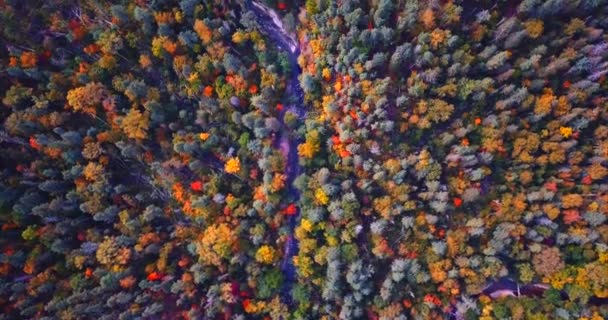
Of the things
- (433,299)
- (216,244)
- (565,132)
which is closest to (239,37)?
(216,244)

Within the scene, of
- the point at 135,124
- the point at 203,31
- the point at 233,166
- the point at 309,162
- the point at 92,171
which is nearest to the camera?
the point at 92,171

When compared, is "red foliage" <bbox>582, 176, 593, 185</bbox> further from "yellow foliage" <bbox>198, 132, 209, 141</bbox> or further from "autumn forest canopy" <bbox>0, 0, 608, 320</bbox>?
"yellow foliage" <bbox>198, 132, 209, 141</bbox>

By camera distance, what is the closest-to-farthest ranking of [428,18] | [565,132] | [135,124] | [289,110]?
[428,18]
[565,132]
[135,124]
[289,110]

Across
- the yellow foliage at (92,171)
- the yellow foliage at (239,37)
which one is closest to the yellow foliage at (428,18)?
the yellow foliage at (239,37)

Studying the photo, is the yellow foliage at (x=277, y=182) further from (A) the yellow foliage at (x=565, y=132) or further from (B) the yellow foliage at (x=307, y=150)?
(A) the yellow foliage at (x=565, y=132)

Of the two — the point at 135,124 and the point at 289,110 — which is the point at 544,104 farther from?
the point at 135,124

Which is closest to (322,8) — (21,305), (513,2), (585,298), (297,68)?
(297,68)

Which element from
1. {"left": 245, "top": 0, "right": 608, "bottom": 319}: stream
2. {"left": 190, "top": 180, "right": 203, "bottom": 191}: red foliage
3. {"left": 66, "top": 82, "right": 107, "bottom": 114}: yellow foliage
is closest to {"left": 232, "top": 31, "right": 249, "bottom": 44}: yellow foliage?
{"left": 245, "top": 0, "right": 608, "bottom": 319}: stream

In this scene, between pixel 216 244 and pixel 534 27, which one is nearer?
pixel 216 244

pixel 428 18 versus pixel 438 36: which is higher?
pixel 428 18
